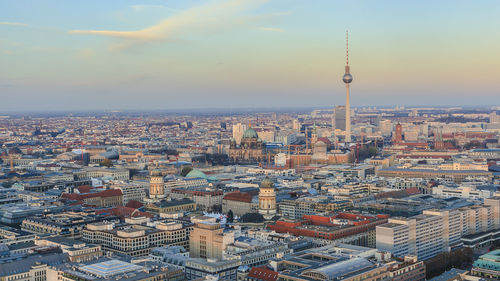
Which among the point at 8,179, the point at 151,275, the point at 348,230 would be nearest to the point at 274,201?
the point at 348,230

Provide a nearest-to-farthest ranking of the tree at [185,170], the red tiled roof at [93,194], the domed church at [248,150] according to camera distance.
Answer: the red tiled roof at [93,194]
the tree at [185,170]
the domed church at [248,150]

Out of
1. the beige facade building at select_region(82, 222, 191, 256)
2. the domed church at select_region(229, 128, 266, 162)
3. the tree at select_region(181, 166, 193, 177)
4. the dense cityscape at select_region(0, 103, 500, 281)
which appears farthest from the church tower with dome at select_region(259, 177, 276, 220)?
the domed church at select_region(229, 128, 266, 162)

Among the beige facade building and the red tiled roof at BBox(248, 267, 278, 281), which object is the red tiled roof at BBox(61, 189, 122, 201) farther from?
the red tiled roof at BBox(248, 267, 278, 281)

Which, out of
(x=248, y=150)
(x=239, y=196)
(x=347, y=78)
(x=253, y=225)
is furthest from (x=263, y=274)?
(x=347, y=78)

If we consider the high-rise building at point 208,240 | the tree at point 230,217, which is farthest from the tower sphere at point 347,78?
the high-rise building at point 208,240

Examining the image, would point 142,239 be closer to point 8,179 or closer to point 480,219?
point 480,219

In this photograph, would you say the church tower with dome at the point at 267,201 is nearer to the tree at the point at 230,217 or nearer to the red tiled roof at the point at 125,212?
the tree at the point at 230,217
